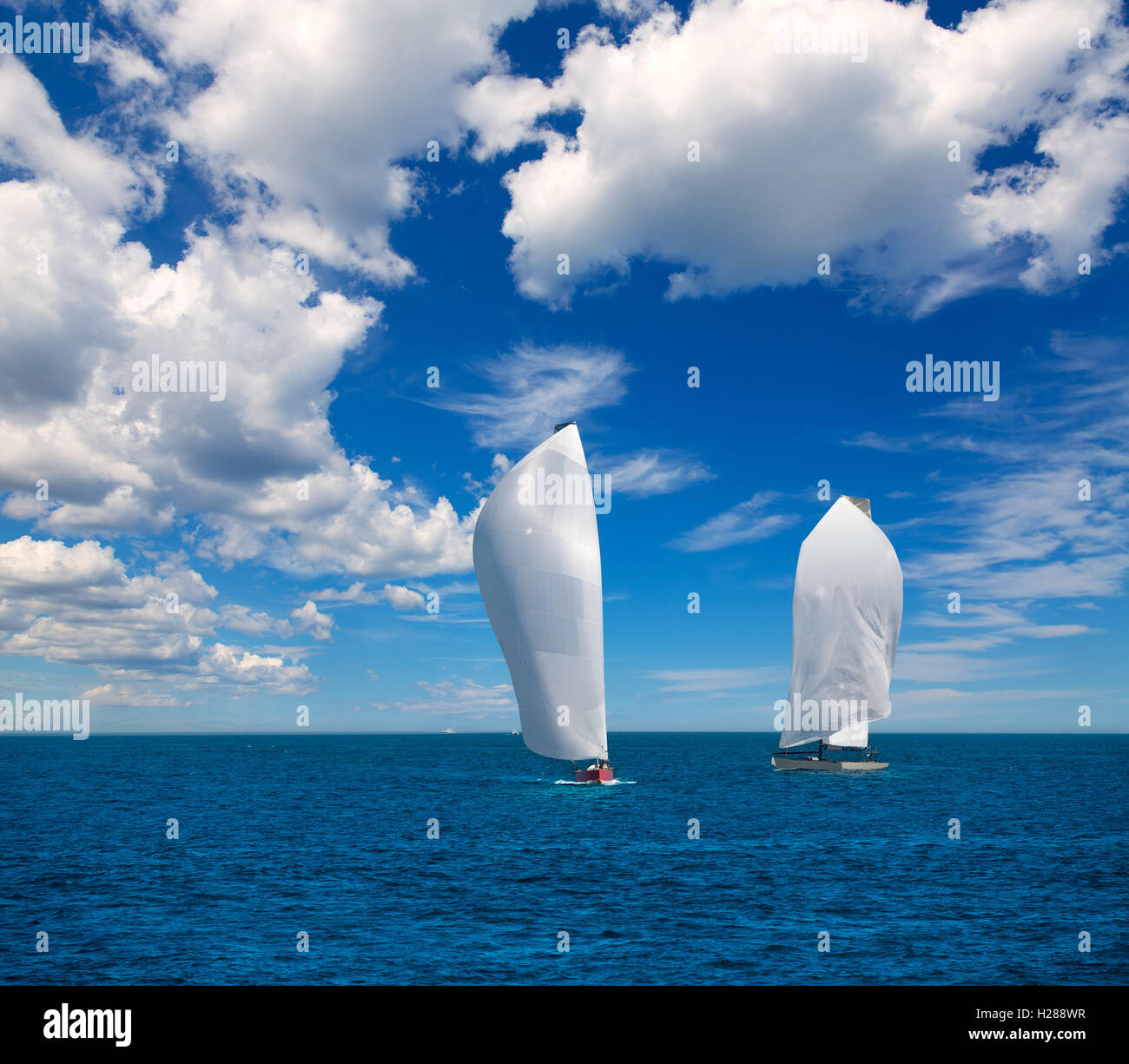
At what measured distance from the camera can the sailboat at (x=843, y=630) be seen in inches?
2884

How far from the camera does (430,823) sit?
162ft

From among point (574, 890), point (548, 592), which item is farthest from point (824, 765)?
point (574, 890)

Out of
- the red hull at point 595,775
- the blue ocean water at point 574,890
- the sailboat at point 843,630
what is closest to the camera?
the blue ocean water at point 574,890

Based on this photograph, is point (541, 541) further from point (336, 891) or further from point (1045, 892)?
point (1045, 892)

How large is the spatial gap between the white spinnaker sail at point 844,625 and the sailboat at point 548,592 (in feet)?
93.5

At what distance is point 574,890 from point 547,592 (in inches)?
884

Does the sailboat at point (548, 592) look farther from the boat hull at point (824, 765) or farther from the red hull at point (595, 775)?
the boat hull at point (824, 765)

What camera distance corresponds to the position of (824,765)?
76.1m

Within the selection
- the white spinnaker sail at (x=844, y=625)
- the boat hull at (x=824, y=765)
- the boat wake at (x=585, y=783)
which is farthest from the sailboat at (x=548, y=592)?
the boat hull at (x=824, y=765)

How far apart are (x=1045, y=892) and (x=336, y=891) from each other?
94.7 ft

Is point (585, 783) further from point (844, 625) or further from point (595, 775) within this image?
point (844, 625)

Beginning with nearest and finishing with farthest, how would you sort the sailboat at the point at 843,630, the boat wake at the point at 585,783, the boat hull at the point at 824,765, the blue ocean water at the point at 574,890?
the blue ocean water at the point at 574,890, the boat wake at the point at 585,783, the sailboat at the point at 843,630, the boat hull at the point at 824,765

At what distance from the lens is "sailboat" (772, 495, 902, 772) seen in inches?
2884
